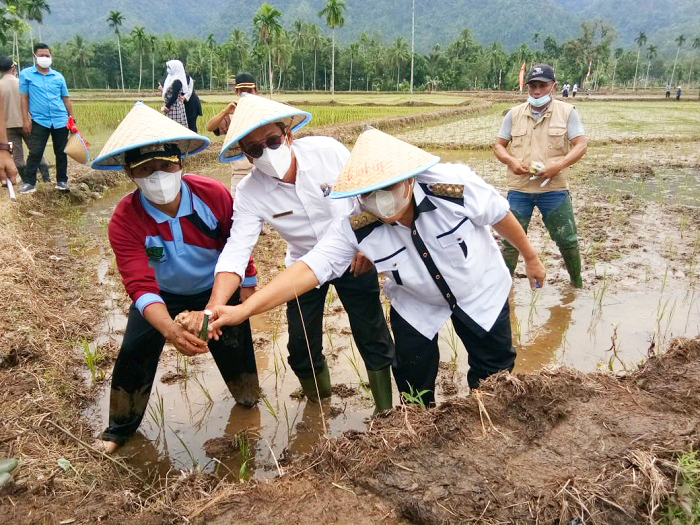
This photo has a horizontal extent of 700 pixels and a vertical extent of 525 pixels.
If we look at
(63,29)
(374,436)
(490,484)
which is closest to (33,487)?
(374,436)

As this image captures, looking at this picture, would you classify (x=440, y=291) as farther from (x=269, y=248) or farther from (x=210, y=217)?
(x=269, y=248)

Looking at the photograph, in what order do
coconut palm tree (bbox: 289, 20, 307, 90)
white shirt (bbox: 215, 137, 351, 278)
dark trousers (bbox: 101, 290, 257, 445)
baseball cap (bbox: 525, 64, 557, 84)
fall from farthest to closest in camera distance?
coconut palm tree (bbox: 289, 20, 307, 90), baseball cap (bbox: 525, 64, 557, 84), dark trousers (bbox: 101, 290, 257, 445), white shirt (bbox: 215, 137, 351, 278)

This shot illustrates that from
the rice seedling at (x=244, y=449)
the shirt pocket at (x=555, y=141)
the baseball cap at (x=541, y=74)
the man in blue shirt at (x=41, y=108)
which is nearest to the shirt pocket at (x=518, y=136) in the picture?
the shirt pocket at (x=555, y=141)

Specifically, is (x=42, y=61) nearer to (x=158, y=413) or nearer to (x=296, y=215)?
(x=158, y=413)

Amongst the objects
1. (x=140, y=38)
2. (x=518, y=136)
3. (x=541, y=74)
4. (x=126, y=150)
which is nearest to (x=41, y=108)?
(x=126, y=150)

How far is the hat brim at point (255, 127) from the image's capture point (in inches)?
86.5

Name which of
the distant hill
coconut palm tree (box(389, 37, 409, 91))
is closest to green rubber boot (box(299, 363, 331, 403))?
coconut palm tree (box(389, 37, 409, 91))

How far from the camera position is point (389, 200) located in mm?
1896

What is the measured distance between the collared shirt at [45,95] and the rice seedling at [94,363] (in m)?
4.17

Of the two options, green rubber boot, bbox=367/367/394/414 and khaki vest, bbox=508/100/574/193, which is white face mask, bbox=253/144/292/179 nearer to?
green rubber boot, bbox=367/367/394/414

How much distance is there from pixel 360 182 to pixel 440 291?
0.62 m

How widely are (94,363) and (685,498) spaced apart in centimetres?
312

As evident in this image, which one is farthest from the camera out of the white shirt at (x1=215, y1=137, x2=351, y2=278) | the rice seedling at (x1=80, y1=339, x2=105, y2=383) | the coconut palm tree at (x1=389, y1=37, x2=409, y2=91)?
the coconut palm tree at (x1=389, y1=37, x2=409, y2=91)

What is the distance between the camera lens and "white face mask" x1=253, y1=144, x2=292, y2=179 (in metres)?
2.31
